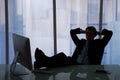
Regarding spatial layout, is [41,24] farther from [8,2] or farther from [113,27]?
[113,27]

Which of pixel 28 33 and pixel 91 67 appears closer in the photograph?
pixel 91 67

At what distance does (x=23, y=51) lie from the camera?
2.49 metres

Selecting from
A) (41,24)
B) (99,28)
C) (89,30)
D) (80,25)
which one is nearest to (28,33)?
(41,24)

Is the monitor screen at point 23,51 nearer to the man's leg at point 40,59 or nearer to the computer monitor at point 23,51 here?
the computer monitor at point 23,51

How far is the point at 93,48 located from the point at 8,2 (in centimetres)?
238

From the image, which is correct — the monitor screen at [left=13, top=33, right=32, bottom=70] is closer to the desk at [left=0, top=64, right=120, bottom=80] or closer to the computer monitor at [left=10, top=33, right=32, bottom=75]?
the computer monitor at [left=10, top=33, right=32, bottom=75]

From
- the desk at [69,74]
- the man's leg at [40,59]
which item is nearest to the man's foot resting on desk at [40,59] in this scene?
the man's leg at [40,59]

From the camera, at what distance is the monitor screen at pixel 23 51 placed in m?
2.39

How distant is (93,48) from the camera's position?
380 cm

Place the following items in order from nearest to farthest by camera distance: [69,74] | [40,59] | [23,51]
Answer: [23,51]
[69,74]
[40,59]

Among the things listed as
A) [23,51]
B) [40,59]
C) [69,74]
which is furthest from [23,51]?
[69,74]

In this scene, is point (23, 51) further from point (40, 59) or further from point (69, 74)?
point (69, 74)

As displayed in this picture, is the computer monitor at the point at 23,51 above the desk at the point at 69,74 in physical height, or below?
above

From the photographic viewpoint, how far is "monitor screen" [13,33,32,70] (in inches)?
94.1
